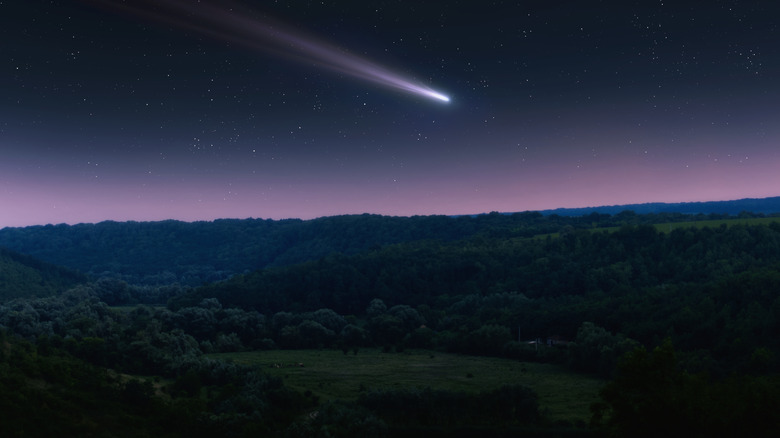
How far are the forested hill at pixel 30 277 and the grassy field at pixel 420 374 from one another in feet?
289

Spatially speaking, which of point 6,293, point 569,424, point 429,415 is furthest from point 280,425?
point 6,293

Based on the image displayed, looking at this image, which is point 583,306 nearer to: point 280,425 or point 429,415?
point 429,415

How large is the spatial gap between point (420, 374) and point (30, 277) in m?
133

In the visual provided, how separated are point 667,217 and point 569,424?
15316 cm

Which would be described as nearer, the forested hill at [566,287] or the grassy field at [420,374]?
the grassy field at [420,374]

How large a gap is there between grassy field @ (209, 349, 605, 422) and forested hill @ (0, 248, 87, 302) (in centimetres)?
8806

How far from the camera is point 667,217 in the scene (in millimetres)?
182750

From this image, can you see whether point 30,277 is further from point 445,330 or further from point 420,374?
point 420,374

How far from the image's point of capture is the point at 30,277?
161m

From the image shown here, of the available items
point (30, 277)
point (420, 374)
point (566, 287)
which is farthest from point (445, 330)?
point (30, 277)

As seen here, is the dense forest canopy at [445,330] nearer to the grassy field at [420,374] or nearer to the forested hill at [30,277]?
the forested hill at [30,277]

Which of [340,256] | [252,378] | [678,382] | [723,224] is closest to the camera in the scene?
[678,382]

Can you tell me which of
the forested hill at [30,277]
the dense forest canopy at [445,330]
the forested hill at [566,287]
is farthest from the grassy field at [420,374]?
the forested hill at [30,277]

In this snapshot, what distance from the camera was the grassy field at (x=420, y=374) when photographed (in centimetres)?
6089
